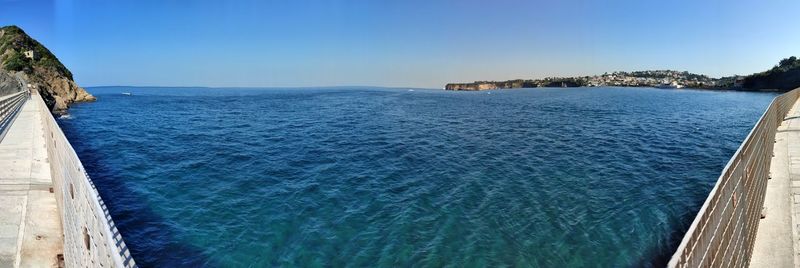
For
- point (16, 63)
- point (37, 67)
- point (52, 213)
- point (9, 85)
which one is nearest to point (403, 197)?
point (52, 213)

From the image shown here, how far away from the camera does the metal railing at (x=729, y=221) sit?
5.43 metres

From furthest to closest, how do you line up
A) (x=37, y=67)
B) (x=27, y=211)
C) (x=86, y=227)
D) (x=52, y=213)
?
(x=37, y=67) → (x=52, y=213) → (x=27, y=211) → (x=86, y=227)

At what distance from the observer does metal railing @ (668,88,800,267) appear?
5.43 metres

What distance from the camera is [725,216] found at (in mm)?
7297

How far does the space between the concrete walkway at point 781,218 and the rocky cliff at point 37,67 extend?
80713 mm

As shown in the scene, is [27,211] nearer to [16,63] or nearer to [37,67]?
[16,63]

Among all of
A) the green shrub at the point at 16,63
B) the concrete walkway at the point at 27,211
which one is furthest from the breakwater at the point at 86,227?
the green shrub at the point at 16,63

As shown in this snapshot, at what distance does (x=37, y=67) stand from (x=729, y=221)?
4116 inches

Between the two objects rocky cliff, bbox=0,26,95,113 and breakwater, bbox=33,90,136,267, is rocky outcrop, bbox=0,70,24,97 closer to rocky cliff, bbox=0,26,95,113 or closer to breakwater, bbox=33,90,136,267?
rocky cliff, bbox=0,26,95,113

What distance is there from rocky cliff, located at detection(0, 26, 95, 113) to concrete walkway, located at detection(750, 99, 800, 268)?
3178 inches

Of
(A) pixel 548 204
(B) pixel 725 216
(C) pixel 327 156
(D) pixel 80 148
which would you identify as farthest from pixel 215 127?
(B) pixel 725 216

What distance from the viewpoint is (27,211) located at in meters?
14.7

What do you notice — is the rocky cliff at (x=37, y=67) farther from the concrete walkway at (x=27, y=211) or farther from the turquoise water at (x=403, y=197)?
the concrete walkway at (x=27, y=211)

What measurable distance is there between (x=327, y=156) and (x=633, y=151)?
23871 millimetres
